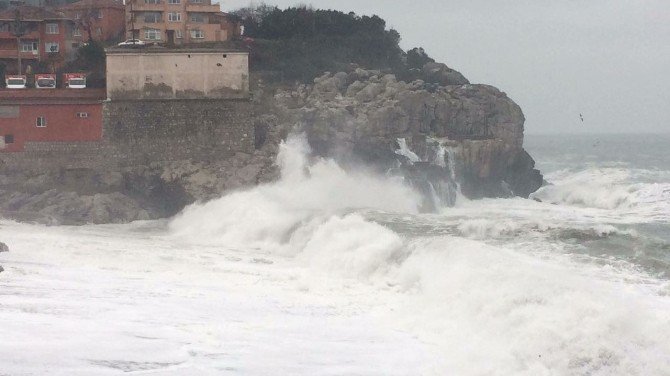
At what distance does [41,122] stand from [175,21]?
15.1 metres

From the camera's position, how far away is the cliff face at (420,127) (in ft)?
132

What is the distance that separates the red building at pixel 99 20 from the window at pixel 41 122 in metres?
13.5

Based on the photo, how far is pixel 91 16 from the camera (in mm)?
50719

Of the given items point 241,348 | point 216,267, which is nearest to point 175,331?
point 241,348

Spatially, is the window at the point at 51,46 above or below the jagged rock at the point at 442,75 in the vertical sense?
above

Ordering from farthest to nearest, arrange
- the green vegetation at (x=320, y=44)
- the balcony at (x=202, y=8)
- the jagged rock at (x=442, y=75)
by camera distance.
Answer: the balcony at (x=202, y=8) < the jagged rock at (x=442, y=75) < the green vegetation at (x=320, y=44)

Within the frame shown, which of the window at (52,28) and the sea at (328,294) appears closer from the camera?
the sea at (328,294)

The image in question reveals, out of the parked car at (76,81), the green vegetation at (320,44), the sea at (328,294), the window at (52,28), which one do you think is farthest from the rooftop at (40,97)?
the window at (52,28)

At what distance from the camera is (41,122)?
37.2m

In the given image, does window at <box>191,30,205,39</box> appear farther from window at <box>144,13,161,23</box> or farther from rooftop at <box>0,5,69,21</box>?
rooftop at <box>0,5,69,21</box>

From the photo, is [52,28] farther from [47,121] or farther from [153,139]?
[153,139]

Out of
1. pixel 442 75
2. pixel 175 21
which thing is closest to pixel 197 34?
pixel 175 21

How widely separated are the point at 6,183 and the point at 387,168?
13929 mm

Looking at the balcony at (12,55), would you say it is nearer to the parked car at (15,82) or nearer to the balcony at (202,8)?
the balcony at (202,8)
